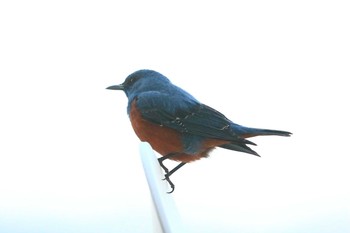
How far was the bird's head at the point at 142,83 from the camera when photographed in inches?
172

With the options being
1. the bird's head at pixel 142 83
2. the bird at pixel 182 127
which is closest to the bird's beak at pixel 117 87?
the bird's head at pixel 142 83

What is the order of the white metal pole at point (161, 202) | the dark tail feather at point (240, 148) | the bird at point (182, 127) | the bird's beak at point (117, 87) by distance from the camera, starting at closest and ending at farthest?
the white metal pole at point (161, 202) < the dark tail feather at point (240, 148) < the bird at point (182, 127) < the bird's beak at point (117, 87)

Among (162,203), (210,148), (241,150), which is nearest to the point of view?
(162,203)

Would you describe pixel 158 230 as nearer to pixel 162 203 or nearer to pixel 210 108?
pixel 162 203

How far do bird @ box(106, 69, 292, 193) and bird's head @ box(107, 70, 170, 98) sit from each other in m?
0.15

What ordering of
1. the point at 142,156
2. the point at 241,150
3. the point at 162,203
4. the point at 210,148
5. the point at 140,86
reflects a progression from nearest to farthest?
the point at 162,203 < the point at 142,156 < the point at 241,150 < the point at 210,148 < the point at 140,86

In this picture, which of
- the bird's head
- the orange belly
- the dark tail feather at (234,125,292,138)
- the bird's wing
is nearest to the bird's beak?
the bird's head

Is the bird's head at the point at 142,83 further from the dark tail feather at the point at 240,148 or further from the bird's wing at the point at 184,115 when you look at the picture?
the dark tail feather at the point at 240,148

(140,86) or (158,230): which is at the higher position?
(140,86)

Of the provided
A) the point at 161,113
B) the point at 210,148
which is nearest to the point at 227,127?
the point at 210,148

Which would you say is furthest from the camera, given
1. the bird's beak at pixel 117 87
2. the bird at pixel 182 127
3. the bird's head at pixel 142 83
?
the bird's beak at pixel 117 87

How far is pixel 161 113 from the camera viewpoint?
3967mm

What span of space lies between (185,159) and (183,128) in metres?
0.21

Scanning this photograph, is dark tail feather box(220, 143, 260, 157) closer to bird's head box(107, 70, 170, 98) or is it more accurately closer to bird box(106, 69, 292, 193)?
bird box(106, 69, 292, 193)
